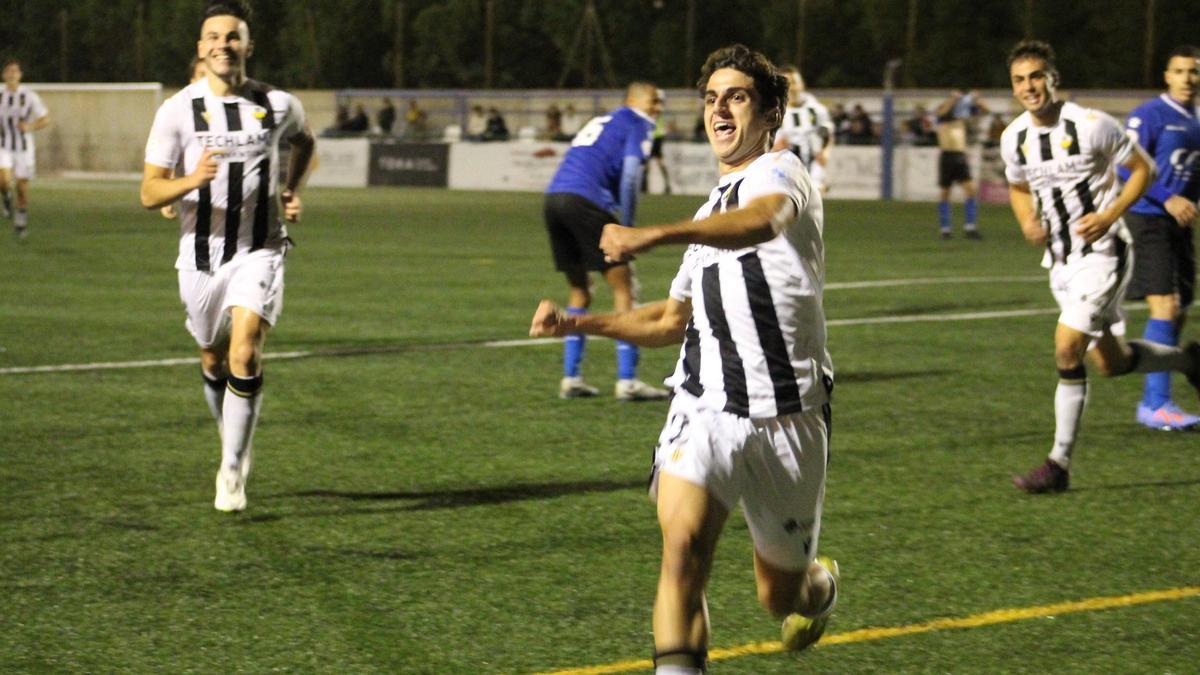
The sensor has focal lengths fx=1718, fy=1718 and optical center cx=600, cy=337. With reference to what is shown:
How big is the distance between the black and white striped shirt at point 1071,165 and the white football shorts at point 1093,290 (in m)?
0.06

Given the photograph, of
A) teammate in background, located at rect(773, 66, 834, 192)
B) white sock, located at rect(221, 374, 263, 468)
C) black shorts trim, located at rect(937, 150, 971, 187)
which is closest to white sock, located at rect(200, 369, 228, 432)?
white sock, located at rect(221, 374, 263, 468)

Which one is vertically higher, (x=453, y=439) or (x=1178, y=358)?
(x=1178, y=358)

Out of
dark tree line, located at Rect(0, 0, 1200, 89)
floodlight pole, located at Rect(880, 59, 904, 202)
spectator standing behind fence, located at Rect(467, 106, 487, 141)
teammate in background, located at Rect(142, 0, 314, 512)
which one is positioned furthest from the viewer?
dark tree line, located at Rect(0, 0, 1200, 89)

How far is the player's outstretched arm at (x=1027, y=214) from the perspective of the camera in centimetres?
805

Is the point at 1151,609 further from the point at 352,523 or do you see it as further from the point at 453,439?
the point at 453,439

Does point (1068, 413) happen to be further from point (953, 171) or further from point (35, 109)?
point (35, 109)

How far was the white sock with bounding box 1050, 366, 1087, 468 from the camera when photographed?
795 centimetres

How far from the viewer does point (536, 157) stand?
1624 inches

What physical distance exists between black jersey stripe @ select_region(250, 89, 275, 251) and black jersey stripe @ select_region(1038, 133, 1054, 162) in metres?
3.54

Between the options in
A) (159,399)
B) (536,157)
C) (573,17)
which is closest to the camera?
(159,399)

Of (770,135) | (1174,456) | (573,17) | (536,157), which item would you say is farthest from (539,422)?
(573,17)

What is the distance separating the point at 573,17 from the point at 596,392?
62.9 m

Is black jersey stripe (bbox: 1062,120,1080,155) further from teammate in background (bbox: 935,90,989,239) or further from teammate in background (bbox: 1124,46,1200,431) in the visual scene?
teammate in background (bbox: 935,90,989,239)

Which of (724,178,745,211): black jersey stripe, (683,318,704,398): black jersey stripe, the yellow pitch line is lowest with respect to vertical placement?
the yellow pitch line
